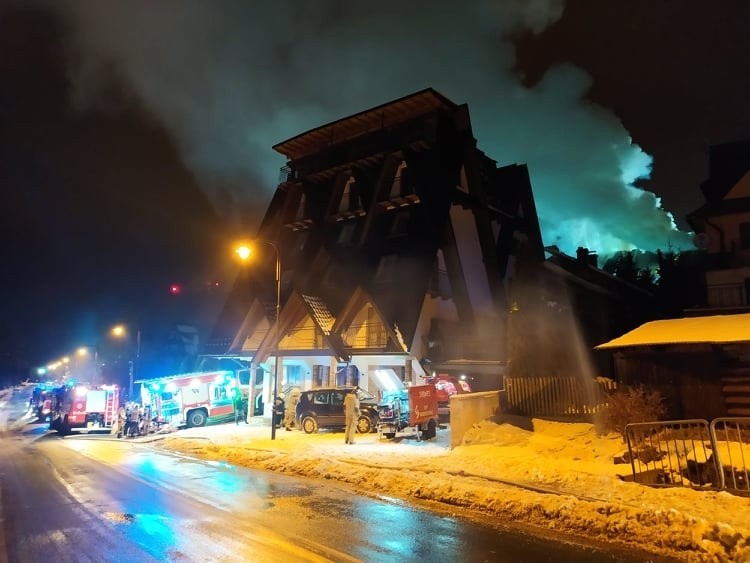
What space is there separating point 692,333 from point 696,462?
192 inches

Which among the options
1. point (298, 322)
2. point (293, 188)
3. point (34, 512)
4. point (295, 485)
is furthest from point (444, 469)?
point (293, 188)

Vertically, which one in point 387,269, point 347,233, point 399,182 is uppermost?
point 399,182

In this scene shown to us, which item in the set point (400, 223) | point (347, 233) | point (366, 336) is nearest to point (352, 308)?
point (366, 336)

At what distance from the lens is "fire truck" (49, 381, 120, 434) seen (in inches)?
1022

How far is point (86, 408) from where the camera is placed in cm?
2634

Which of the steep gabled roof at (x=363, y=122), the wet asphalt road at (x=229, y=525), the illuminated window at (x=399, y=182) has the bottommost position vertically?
the wet asphalt road at (x=229, y=525)

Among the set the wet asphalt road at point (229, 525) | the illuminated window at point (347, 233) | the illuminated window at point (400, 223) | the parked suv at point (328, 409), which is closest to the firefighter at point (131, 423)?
the parked suv at point (328, 409)

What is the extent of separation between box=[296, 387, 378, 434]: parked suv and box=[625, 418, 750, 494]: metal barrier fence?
11.4 m

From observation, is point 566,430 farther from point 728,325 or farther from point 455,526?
point 455,526

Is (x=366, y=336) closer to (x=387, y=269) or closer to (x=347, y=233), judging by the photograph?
(x=387, y=269)

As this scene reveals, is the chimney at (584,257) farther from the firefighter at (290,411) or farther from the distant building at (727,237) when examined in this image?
the firefighter at (290,411)

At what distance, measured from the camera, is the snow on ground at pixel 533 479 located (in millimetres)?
6734

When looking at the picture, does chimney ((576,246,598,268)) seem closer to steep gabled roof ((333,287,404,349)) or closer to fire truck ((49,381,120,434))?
steep gabled roof ((333,287,404,349))

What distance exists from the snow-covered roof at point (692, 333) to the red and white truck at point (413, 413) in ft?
20.6
